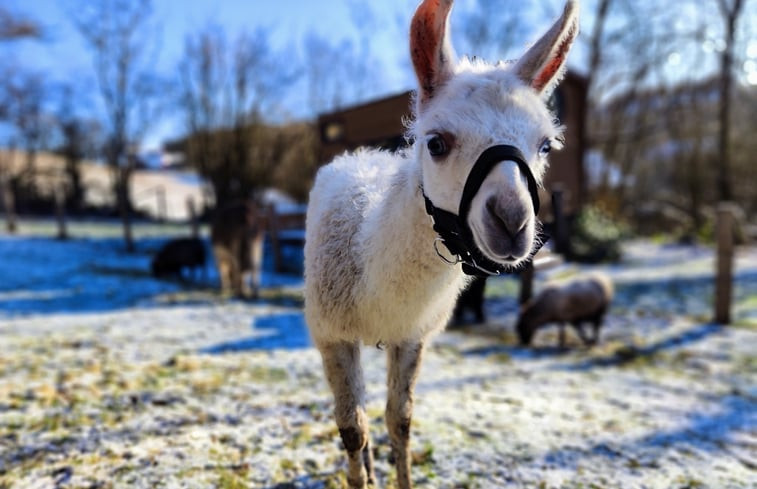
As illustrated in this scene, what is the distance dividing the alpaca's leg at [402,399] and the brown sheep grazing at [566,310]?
5.01 m

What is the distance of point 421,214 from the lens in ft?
6.97

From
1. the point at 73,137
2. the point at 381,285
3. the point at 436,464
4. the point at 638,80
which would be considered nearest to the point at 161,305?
the point at 436,464

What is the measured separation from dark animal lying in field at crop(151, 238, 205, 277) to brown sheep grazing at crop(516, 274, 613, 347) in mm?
8175

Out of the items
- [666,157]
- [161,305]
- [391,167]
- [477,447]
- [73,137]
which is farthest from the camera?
[666,157]

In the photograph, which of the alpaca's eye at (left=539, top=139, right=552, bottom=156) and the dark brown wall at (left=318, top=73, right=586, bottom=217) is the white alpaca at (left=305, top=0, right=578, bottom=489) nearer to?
the alpaca's eye at (left=539, top=139, right=552, bottom=156)

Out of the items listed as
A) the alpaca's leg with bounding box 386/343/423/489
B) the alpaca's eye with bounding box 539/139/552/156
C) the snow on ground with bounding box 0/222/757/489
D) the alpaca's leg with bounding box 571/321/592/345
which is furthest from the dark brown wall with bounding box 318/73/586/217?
the alpaca's eye with bounding box 539/139/552/156

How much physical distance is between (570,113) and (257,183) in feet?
45.1

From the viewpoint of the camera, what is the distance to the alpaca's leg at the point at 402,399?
8.68 ft

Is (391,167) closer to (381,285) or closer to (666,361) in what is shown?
(381,285)

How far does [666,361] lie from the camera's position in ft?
21.2

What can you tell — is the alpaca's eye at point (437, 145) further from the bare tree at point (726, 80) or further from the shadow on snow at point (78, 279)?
the bare tree at point (726, 80)

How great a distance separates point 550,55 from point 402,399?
1917 mm

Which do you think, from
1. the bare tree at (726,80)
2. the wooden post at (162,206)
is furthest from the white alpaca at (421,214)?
the wooden post at (162,206)

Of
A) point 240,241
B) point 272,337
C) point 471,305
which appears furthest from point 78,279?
point 471,305
